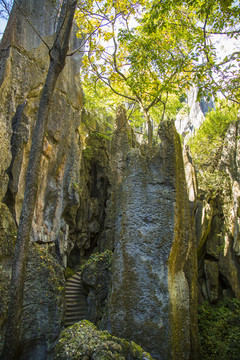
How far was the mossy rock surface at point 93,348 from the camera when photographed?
386 centimetres

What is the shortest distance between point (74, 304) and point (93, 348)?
1191 centimetres

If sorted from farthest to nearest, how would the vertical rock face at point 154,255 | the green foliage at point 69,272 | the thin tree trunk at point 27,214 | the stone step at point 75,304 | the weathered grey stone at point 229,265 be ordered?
1. the green foliage at point 69,272
2. the stone step at point 75,304
3. the weathered grey stone at point 229,265
4. the thin tree trunk at point 27,214
5. the vertical rock face at point 154,255

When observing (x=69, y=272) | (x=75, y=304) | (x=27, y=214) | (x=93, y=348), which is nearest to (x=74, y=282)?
(x=69, y=272)

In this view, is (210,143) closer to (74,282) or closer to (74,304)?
(74,304)

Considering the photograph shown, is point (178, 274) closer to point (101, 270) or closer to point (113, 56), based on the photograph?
point (101, 270)

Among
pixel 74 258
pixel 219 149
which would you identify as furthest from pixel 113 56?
pixel 74 258

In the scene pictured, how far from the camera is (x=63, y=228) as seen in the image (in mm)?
12383

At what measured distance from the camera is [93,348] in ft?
13.0

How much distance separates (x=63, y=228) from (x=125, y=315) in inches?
308

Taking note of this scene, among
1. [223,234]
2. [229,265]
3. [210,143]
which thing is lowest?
[229,265]

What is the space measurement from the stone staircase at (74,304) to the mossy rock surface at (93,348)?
9347 millimetres

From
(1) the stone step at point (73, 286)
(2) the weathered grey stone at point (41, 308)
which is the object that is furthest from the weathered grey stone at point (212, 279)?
(2) the weathered grey stone at point (41, 308)

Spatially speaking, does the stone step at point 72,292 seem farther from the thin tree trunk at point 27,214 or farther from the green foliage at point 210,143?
the green foliage at point 210,143

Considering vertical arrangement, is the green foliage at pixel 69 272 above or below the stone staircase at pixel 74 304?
above
